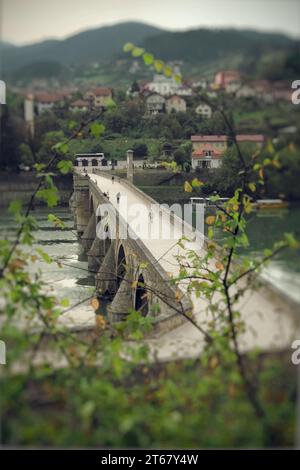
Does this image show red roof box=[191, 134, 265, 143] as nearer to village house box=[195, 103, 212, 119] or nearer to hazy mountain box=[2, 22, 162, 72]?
village house box=[195, 103, 212, 119]

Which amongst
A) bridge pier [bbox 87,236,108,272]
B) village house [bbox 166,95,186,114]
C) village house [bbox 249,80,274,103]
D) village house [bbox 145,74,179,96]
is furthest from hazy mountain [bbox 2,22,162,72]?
bridge pier [bbox 87,236,108,272]

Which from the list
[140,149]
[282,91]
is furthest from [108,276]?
[282,91]

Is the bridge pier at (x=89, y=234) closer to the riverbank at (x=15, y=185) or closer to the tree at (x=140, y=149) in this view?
the tree at (x=140, y=149)

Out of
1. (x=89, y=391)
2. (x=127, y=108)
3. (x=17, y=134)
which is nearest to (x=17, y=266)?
(x=89, y=391)

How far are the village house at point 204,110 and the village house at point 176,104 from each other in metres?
0.20

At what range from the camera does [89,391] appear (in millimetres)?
3303

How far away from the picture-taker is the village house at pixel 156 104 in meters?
7.51

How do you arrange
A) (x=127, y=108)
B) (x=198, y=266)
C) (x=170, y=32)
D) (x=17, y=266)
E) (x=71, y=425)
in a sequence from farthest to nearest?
(x=127, y=108)
(x=170, y=32)
(x=198, y=266)
(x=17, y=266)
(x=71, y=425)

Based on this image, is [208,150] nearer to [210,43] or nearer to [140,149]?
[140,149]

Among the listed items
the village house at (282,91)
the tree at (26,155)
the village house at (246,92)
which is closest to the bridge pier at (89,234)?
the tree at (26,155)

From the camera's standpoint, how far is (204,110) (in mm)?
7566
